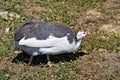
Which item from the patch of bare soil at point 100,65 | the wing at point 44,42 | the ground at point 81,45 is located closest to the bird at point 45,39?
the wing at point 44,42

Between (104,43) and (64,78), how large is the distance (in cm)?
176

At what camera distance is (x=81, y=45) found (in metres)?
9.52

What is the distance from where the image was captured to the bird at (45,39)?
26.8 feet

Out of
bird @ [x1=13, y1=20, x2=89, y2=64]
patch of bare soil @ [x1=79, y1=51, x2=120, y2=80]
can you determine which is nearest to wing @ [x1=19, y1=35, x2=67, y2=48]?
bird @ [x1=13, y1=20, x2=89, y2=64]

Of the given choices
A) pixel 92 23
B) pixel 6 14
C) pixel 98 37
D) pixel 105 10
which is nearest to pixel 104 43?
pixel 98 37

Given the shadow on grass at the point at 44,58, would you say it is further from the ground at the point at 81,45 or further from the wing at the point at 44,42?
the wing at the point at 44,42

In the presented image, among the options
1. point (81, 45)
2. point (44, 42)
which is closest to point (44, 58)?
point (44, 42)

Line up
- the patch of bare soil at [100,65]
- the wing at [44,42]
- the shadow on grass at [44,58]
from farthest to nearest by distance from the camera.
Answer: the shadow on grass at [44,58], the patch of bare soil at [100,65], the wing at [44,42]

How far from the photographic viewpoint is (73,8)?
453 inches

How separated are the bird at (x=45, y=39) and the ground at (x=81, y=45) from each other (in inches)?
16.5

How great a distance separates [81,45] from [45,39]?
1564 millimetres

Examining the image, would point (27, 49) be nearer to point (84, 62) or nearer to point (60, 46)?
point (60, 46)

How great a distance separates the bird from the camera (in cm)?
818

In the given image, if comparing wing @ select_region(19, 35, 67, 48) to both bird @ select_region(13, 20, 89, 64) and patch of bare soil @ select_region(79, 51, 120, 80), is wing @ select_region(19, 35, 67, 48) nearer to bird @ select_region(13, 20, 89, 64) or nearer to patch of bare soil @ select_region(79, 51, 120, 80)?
bird @ select_region(13, 20, 89, 64)
